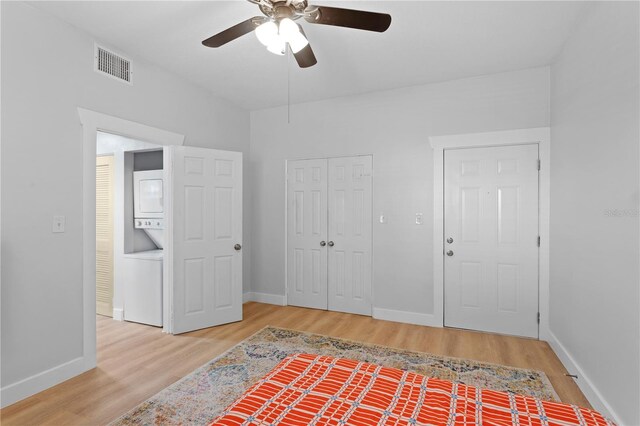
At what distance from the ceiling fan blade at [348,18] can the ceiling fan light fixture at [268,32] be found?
206 millimetres

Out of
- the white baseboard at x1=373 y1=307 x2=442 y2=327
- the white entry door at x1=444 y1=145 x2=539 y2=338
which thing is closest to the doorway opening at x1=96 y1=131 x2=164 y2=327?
the white baseboard at x1=373 y1=307 x2=442 y2=327

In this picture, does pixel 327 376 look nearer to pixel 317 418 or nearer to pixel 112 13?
pixel 317 418

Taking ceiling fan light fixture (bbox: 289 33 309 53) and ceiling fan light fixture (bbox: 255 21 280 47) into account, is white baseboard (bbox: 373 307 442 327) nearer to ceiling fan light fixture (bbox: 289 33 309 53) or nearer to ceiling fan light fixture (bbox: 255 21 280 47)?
ceiling fan light fixture (bbox: 289 33 309 53)

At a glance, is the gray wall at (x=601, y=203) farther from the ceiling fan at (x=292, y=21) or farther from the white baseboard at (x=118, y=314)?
the white baseboard at (x=118, y=314)

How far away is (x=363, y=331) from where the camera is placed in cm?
362

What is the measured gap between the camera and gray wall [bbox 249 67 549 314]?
3.48m

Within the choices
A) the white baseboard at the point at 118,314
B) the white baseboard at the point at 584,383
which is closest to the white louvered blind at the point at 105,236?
the white baseboard at the point at 118,314

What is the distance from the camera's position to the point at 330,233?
434 cm

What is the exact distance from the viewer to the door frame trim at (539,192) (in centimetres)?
331

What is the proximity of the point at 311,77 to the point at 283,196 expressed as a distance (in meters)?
1.65

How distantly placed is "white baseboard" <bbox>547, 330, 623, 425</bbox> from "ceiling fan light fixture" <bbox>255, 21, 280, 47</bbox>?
9.67 feet

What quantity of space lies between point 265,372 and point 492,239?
8.78 ft

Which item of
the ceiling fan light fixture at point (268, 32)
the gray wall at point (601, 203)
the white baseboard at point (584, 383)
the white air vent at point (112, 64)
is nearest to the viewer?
the gray wall at point (601, 203)

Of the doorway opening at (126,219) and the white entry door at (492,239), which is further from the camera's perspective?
the doorway opening at (126,219)
